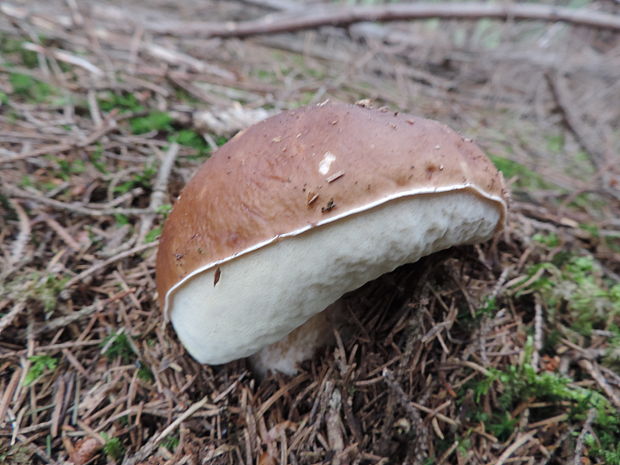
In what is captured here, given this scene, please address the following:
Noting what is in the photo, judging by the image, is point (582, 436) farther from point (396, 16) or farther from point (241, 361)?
point (396, 16)

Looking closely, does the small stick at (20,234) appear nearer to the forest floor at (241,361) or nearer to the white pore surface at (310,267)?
the forest floor at (241,361)

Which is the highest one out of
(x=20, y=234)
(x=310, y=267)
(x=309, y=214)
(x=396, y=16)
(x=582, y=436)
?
(x=396, y=16)

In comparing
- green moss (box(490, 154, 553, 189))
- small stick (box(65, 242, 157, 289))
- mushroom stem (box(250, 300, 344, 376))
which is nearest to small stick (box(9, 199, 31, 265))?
small stick (box(65, 242, 157, 289))

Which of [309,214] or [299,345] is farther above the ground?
[309,214]

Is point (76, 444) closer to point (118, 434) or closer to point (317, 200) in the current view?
point (118, 434)

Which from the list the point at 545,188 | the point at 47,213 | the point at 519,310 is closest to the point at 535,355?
the point at 519,310

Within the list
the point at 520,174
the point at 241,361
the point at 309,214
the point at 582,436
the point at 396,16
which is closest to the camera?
the point at 309,214

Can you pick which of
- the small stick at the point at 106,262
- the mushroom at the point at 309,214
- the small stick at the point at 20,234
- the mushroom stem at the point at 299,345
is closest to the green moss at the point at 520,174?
the mushroom at the point at 309,214

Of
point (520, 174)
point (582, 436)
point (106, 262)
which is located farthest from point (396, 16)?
point (582, 436)
